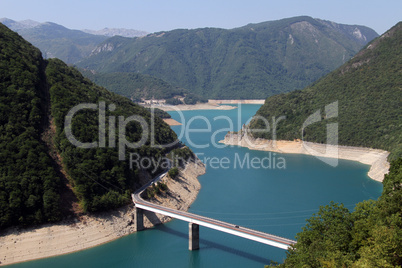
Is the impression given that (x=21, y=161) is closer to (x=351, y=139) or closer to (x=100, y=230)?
(x=100, y=230)

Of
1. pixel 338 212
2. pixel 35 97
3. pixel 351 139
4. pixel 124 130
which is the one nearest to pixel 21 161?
pixel 35 97

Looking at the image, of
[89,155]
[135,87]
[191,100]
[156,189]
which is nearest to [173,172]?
[156,189]

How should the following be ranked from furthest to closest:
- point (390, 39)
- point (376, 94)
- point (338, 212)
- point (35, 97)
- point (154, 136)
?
point (390, 39) → point (376, 94) → point (154, 136) → point (35, 97) → point (338, 212)

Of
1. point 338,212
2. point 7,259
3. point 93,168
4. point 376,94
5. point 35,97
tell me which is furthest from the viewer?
point 376,94

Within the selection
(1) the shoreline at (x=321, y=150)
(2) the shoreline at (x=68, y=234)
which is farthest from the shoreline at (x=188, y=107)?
(2) the shoreline at (x=68, y=234)

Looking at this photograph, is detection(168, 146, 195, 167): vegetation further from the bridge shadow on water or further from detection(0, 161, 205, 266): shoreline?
the bridge shadow on water

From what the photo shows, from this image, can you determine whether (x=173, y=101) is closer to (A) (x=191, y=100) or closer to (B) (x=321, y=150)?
(A) (x=191, y=100)
